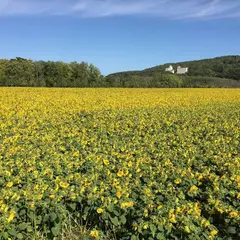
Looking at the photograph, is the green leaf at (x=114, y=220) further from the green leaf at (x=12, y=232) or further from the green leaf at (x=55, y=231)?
the green leaf at (x=12, y=232)

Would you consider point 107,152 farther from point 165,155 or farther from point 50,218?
point 50,218

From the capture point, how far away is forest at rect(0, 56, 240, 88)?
51.9 metres

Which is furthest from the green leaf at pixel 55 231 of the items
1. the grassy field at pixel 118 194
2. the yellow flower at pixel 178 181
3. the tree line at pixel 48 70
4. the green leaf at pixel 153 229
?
the tree line at pixel 48 70

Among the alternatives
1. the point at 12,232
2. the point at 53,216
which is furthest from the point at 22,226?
the point at 53,216

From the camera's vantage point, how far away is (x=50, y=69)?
6844cm

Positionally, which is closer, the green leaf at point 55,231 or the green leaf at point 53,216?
the green leaf at point 55,231

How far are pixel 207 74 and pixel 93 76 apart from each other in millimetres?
29206

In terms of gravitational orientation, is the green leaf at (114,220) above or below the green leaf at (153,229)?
below

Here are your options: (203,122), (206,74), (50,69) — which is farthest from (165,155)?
(206,74)

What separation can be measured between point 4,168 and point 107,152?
1988 millimetres

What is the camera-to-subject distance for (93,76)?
63844 mm

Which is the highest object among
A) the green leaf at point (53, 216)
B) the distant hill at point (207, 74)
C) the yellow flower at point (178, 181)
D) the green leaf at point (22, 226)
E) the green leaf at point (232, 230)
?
the distant hill at point (207, 74)

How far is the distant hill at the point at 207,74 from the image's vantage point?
56312 millimetres

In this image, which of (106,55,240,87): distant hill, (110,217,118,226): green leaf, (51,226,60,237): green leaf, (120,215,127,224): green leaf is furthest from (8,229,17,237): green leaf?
(106,55,240,87): distant hill
